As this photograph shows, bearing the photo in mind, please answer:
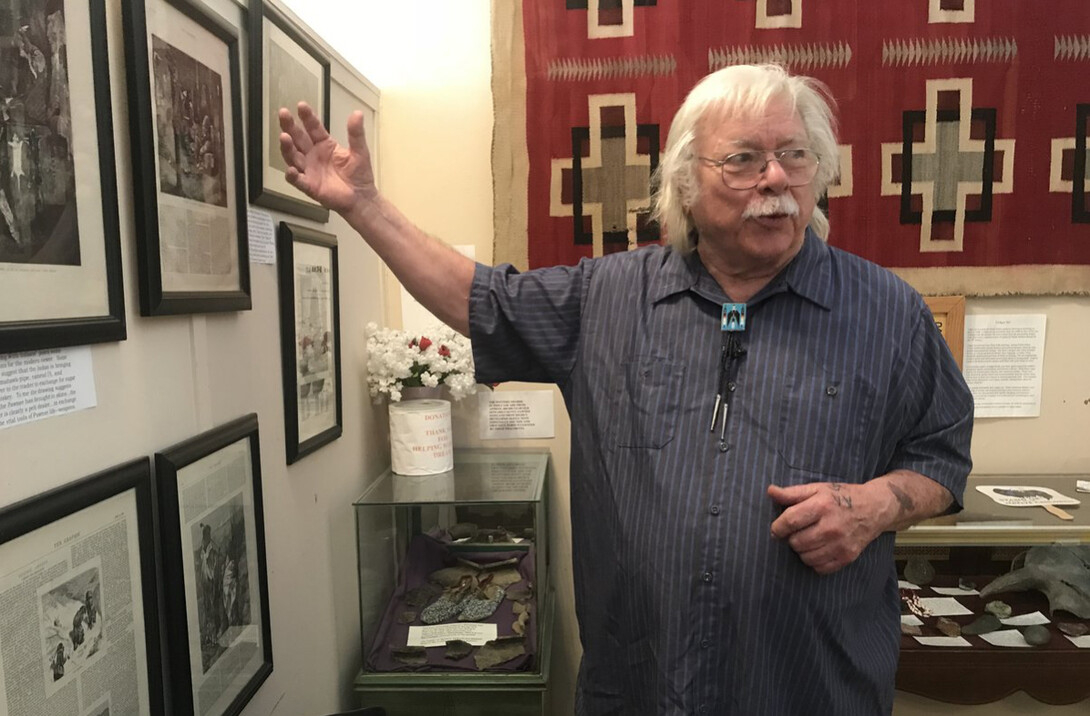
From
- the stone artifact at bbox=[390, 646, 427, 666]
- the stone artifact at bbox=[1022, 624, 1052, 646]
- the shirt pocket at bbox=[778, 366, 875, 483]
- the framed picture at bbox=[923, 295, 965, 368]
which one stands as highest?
the framed picture at bbox=[923, 295, 965, 368]

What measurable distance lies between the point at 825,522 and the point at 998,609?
1.15 metres

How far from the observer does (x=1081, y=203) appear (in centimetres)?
191

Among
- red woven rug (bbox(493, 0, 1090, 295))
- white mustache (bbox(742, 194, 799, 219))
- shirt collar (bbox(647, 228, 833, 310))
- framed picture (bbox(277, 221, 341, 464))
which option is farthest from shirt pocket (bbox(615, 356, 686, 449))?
red woven rug (bbox(493, 0, 1090, 295))

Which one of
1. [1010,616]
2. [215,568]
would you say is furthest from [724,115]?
[1010,616]

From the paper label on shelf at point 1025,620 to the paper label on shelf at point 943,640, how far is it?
0.14m

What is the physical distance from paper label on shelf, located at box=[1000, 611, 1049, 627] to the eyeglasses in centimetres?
134

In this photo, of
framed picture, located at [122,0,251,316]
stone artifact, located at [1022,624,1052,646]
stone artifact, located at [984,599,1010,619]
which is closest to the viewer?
framed picture, located at [122,0,251,316]

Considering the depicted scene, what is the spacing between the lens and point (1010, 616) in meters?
→ 1.80

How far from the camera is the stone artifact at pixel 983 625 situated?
1.75 meters

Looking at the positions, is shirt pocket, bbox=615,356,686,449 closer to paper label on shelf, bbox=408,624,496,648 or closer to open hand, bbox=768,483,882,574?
open hand, bbox=768,483,882,574

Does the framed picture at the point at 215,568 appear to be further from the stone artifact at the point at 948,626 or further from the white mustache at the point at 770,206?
the stone artifact at the point at 948,626

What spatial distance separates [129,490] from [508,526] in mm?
964

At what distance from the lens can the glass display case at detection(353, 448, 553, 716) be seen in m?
1.59

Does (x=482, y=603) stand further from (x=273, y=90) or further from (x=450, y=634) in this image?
(x=273, y=90)
